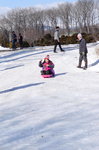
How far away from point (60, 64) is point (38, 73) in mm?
2460

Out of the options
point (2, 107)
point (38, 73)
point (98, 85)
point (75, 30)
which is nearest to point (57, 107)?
point (2, 107)

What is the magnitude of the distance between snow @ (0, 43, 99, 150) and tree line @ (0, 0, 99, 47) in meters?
50.6

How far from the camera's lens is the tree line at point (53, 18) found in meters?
63.1

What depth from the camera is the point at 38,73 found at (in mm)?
13070

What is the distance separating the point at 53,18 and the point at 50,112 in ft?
213

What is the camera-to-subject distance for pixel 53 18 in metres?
70.0

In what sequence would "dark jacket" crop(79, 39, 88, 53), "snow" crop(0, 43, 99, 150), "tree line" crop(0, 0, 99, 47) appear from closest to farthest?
1. "snow" crop(0, 43, 99, 150)
2. "dark jacket" crop(79, 39, 88, 53)
3. "tree line" crop(0, 0, 99, 47)

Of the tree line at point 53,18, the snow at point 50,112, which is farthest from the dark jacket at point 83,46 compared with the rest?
the tree line at point 53,18

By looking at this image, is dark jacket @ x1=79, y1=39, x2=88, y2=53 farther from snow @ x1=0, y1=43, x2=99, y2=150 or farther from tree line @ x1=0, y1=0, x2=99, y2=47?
tree line @ x1=0, y1=0, x2=99, y2=47

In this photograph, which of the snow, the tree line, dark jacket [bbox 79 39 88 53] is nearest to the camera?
the snow

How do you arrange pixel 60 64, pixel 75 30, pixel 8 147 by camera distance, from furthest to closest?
pixel 75 30
pixel 60 64
pixel 8 147

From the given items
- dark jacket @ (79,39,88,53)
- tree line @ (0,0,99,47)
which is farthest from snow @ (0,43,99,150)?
tree line @ (0,0,99,47)

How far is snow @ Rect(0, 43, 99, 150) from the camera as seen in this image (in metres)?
4.92

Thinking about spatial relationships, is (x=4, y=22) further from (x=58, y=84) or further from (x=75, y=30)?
(x=58, y=84)
